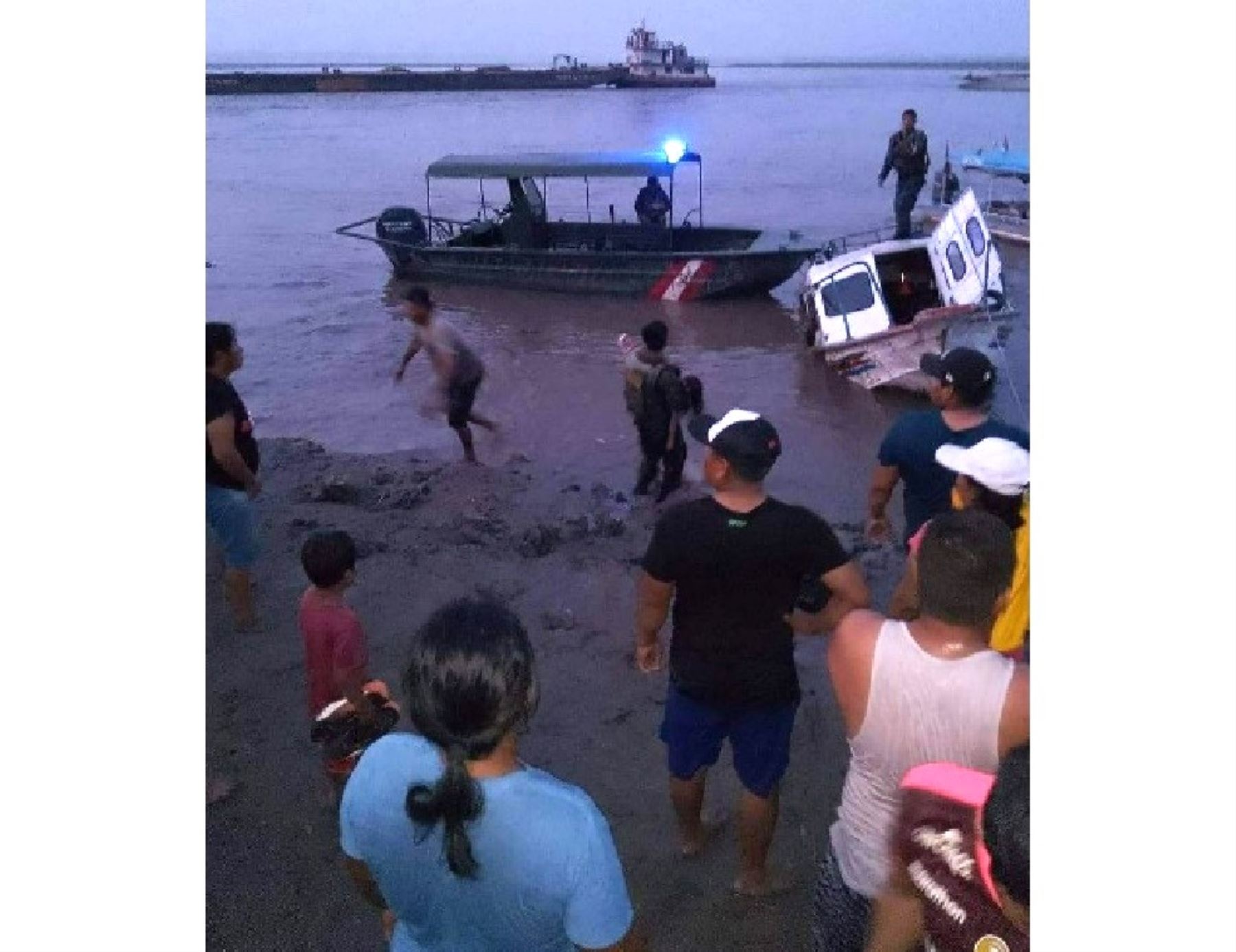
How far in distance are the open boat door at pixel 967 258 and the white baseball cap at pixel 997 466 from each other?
821 centimetres

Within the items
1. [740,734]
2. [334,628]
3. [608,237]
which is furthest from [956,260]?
[334,628]

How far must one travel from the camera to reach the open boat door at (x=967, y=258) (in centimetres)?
1123

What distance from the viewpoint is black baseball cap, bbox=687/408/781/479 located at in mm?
3123

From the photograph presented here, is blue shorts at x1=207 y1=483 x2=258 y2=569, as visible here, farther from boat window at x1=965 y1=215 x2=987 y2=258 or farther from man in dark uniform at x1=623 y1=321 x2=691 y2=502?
boat window at x1=965 y1=215 x2=987 y2=258

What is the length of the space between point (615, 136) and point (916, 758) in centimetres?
5527

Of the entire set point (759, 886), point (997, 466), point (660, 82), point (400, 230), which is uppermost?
point (660, 82)

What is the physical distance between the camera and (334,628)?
352 cm

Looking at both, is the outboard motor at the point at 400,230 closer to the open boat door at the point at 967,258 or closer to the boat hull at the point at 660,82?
the open boat door at the point at 967,258

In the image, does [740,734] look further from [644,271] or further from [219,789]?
[644,271]

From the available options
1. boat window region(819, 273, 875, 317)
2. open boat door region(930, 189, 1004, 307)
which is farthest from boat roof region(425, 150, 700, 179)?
open boat door region(930, 189, 1004, 307)

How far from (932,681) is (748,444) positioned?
0.98 meters
